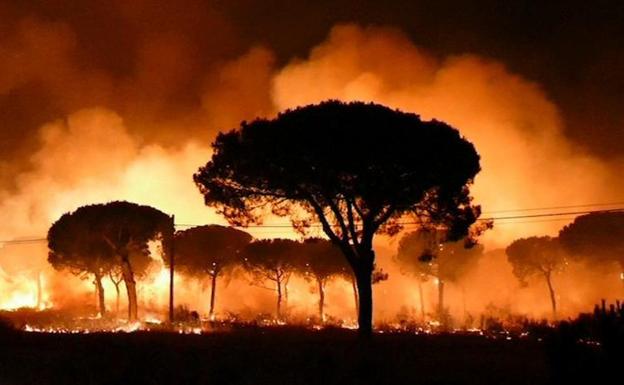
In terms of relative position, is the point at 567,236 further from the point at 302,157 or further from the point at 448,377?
the point at 448,377

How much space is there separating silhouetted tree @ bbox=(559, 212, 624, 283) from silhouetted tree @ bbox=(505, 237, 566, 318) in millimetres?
2818

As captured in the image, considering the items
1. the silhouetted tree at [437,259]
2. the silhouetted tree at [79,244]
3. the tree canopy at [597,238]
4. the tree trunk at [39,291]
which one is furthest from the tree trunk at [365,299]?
the tree trunk at [39,291]

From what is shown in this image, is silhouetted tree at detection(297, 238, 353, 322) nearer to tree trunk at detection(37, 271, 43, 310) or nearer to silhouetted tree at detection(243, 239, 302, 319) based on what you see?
silhouetted tree at detection(243, 239, 302, 319)

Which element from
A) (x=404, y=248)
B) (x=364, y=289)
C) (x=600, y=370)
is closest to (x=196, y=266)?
(x=404, y=248)

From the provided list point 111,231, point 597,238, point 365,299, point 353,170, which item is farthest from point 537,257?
point 353,170

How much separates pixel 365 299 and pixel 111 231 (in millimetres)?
21007

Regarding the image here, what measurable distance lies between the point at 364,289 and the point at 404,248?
37150 millimetres

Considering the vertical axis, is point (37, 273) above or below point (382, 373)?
above

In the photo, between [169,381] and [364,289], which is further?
[364,289]

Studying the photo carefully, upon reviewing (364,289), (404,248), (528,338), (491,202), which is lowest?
(528,338)

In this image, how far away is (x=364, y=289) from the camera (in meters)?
21.9

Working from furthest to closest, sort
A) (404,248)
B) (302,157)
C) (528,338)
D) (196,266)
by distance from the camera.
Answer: (404,248)
(196,266)
(528,338)
(302,157)

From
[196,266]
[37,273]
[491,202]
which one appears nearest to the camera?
[196,266]

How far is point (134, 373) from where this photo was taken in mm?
11891
